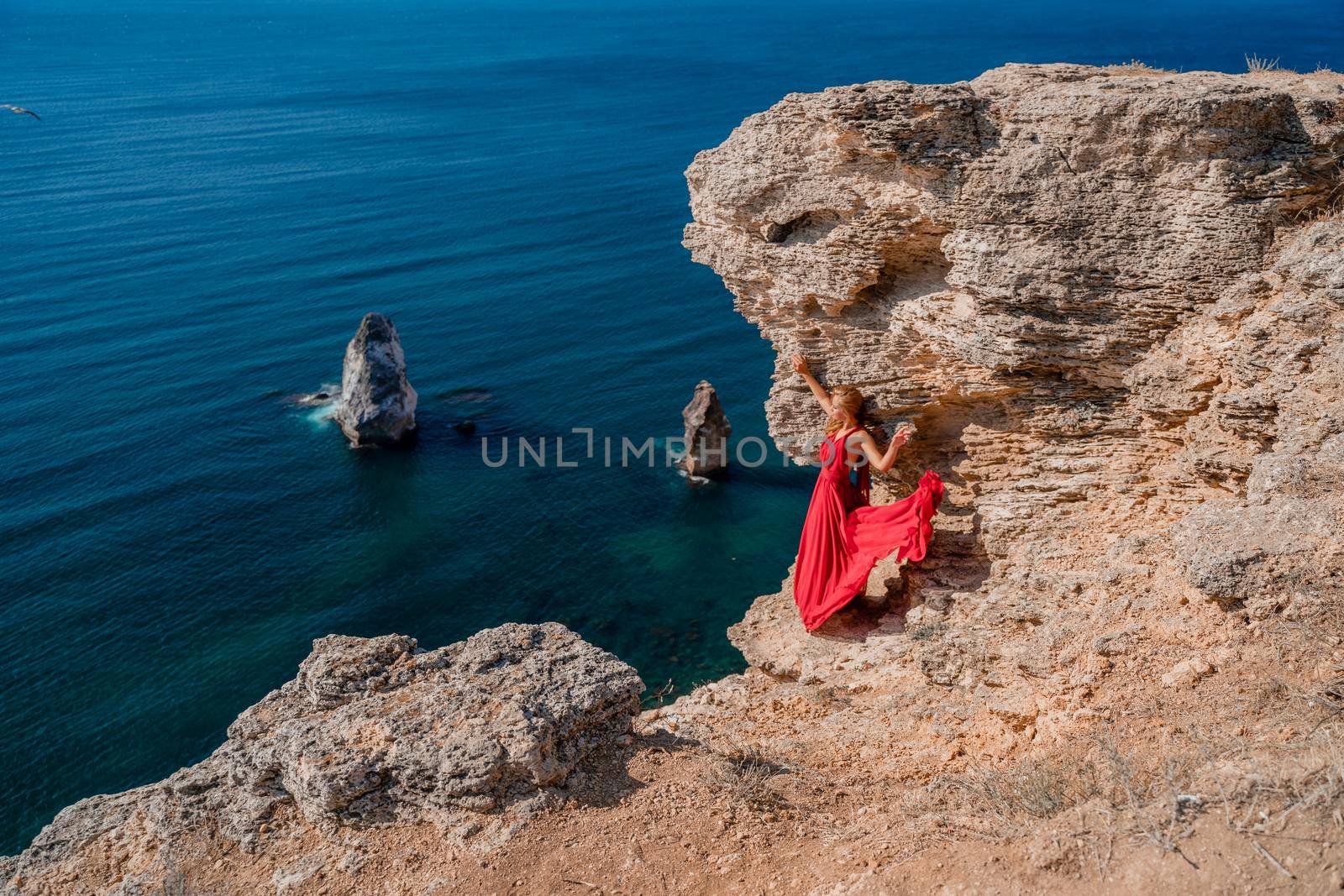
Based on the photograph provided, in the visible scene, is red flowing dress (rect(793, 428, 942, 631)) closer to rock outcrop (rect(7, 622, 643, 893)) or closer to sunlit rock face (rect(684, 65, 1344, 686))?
sunlit rock face (rect(684, 65, 1344, 686))

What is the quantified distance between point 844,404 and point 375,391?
2860cm

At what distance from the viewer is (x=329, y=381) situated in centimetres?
4356

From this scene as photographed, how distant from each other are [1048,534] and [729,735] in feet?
16.5

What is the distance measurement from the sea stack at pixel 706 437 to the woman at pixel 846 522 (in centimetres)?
2061

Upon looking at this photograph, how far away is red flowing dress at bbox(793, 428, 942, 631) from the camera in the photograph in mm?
12906

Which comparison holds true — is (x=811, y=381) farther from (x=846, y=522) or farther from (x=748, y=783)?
(x=748, y=783)

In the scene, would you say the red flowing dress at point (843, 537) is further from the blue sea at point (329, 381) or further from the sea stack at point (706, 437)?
the sea stack at point (706, 437)

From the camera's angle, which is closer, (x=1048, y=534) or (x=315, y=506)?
(x=1048, y=534)

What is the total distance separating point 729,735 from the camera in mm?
10570

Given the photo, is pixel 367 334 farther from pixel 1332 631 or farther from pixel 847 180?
pixel 1332 631

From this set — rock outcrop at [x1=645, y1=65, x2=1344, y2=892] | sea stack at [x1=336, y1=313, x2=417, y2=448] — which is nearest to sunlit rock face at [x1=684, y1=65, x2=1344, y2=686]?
rock outcrop at [x1=645, y1=65, x2=1344, y2=892]

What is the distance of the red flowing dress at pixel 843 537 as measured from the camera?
12.9m

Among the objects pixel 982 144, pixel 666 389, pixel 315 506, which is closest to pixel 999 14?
pixel 666 389

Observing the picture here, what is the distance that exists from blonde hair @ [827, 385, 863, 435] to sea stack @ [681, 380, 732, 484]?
20.8 meters
